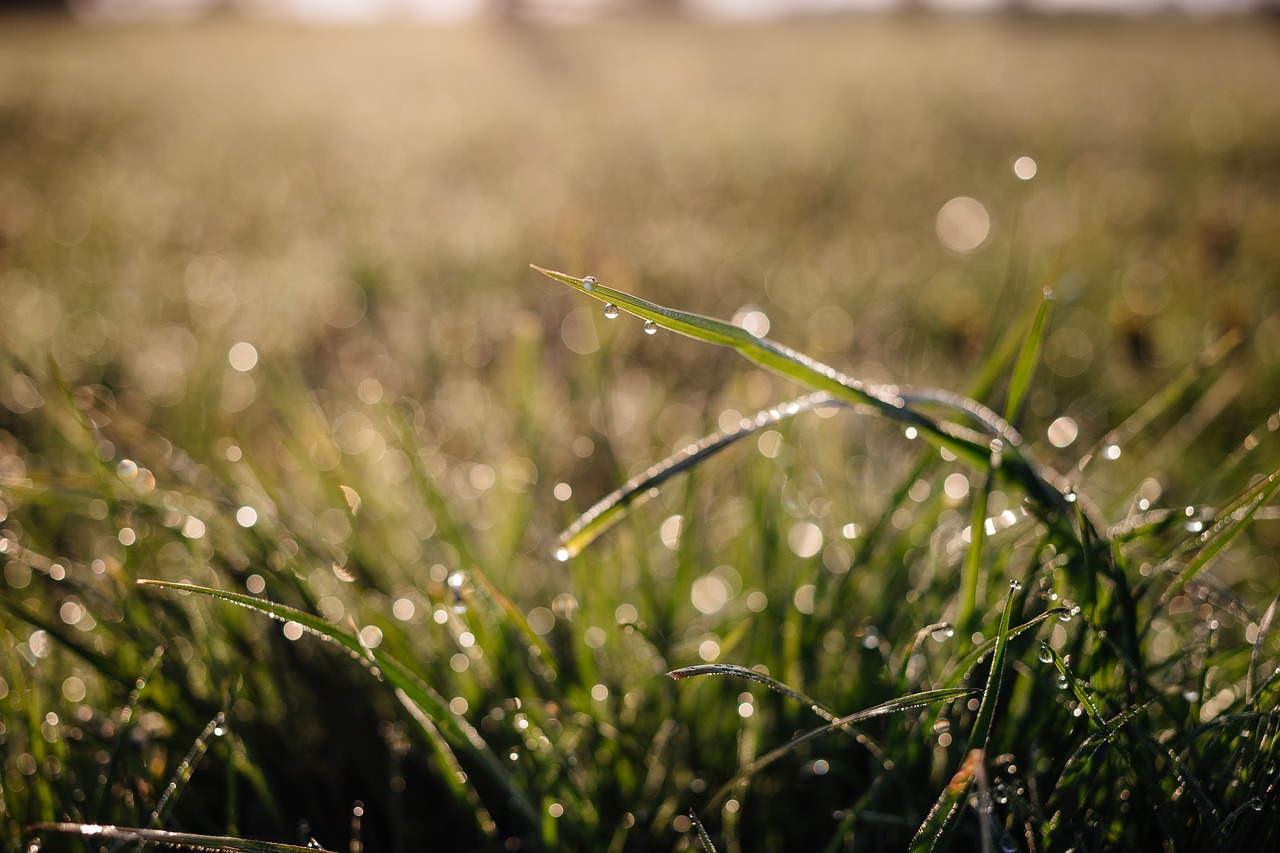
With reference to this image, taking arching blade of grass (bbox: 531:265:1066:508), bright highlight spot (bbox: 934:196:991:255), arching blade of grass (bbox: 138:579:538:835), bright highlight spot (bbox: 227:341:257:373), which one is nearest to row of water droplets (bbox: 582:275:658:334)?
arching blade of grass (bbox: 531:265:1066:508)

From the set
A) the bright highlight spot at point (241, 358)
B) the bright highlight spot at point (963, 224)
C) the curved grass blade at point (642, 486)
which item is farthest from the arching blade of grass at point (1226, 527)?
the bright highlight spot at point (963, 224)

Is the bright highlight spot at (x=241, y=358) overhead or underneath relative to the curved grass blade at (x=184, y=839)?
underneath

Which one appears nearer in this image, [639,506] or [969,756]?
[969,756]

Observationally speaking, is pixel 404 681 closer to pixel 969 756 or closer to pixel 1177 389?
pixel 969 756

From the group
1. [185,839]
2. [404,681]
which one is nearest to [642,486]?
[404,681]

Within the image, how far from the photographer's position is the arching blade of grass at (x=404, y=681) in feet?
2.05

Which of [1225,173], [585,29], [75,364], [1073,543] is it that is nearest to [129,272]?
[75,364]

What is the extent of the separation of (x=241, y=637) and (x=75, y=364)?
1486mm

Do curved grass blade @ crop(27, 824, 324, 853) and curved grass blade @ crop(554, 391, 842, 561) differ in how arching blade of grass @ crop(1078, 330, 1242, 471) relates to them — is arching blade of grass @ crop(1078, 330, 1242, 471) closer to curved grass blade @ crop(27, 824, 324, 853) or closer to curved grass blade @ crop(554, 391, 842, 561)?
curved grass blade @ crop(554, 391, 842, 561)

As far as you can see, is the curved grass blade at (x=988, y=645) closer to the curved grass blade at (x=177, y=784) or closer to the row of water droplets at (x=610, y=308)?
the row of water droplets at (x=610, y=308)

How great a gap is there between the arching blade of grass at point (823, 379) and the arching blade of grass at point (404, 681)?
1.04 ft

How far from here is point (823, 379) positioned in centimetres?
66

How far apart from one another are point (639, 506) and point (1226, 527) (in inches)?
25.8

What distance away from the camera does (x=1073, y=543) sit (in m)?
0.71
